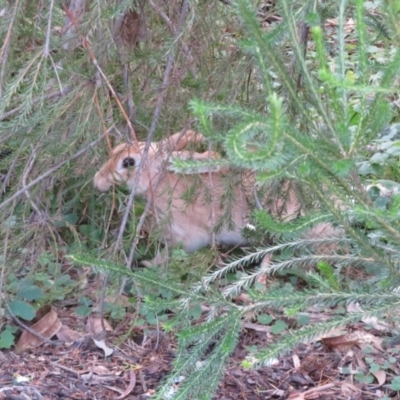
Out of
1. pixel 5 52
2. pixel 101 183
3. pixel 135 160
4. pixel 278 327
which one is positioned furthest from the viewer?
pixel 135 160

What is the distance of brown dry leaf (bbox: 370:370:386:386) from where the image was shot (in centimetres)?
353

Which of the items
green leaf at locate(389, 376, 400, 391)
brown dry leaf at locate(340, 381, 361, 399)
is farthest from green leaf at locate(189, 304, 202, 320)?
green leaf at locate(389, 376, 400, 391)

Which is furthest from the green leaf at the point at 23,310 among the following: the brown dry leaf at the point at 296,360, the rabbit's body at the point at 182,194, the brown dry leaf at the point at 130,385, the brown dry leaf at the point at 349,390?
the brown dry leaf at the point at 349,390

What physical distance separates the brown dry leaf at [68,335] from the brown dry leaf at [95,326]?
0.05m

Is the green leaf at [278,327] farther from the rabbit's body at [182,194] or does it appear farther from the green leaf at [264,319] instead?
the rabbit's body at [182,194]

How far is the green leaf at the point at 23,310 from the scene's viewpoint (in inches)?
148

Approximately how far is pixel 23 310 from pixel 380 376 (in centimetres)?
174

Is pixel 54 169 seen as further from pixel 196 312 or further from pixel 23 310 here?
pixel 196 312

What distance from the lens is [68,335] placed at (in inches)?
149

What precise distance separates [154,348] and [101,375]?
0.30 metres

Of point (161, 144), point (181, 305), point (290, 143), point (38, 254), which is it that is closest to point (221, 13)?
point (161, 144)

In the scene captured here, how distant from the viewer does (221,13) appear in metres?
3.72

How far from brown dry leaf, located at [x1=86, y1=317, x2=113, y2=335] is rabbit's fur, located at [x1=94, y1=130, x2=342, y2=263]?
508 millimetres

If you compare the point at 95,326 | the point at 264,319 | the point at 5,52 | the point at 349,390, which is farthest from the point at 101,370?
the point at 5,52
